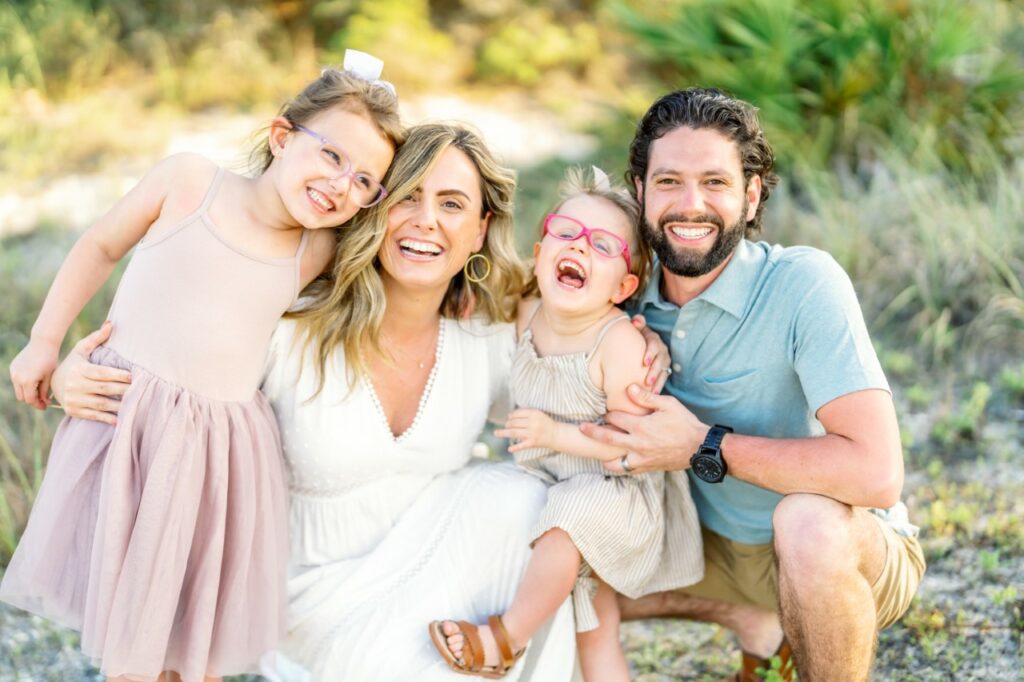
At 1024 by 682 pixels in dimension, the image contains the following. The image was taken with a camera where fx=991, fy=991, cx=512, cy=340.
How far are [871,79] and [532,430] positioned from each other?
4.57 m

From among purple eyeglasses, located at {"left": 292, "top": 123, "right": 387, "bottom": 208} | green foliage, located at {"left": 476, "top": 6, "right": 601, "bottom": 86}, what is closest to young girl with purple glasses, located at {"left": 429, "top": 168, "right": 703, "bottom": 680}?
purple eyeglasses, located at {"left": 292, "top": 123, "right": 387, "bottom": 208}

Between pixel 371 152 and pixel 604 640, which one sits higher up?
pixel 371 152

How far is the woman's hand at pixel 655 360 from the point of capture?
3.01 metres

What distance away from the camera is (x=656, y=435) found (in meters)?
2.92

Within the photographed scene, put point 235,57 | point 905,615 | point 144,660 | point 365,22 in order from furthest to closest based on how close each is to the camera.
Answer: point 365,22 → point 235,57 → point 905,615 → point 144,660

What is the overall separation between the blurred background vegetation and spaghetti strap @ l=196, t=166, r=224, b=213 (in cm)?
162

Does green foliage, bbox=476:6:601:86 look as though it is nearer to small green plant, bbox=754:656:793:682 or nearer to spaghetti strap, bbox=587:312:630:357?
spaghetti strap, bbox=587:312:630:357

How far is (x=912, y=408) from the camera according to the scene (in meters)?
4.64

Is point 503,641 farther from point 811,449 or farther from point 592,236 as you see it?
point 592,236

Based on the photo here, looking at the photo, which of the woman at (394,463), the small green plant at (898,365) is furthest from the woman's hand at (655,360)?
the small green plant at (898,365)

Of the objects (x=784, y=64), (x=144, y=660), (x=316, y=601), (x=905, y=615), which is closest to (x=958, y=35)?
(x=784, y=64)

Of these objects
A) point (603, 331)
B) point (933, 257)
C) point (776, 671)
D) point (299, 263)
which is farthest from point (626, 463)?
point (933, 257)

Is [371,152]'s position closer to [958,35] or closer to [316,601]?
[316,601]

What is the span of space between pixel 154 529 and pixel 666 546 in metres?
1.57
